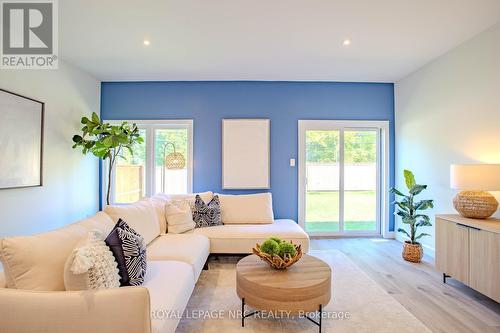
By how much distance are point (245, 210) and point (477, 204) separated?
2.70 meters

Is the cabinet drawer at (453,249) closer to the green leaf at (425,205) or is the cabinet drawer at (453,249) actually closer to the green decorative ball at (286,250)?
the green leaf at (425,205)

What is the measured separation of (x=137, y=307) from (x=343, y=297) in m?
2.01

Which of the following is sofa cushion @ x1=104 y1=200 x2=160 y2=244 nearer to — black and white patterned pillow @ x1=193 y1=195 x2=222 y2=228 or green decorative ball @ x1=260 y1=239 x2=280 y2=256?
black and white patterned pillow @ x1=193 y1=195 x2=222 y2=228

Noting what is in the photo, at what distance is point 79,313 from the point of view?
3.93 feet

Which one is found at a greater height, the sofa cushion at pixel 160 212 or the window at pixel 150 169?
the window at pixel 150 169

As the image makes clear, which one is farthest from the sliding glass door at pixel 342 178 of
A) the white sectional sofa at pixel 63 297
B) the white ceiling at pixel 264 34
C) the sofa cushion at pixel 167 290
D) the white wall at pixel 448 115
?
the white sectional sofa at pixel 63 297

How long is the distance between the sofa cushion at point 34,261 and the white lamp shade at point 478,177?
348 centimetres

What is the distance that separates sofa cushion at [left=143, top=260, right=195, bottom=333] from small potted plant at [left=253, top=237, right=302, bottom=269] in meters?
0.65

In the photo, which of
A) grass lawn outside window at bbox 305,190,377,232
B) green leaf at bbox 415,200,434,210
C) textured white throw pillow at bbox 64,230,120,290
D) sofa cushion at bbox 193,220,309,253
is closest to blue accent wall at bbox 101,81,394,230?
grass lawn outside window at bbox 305,190,377,232

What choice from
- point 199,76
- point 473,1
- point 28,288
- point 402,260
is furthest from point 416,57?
point 28,288

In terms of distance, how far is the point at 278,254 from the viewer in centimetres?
206

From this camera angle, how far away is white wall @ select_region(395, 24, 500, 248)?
2760 mm

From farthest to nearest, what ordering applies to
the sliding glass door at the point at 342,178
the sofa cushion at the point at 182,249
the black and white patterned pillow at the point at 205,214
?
the sliding glass door at the point at 342,178, the black and white patterned pillow at the point at 205,214, the sofa cushion at the point at 182,249

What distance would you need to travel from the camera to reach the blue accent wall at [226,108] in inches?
174
